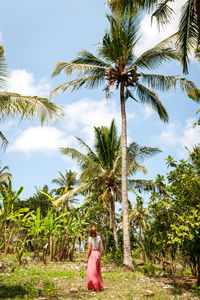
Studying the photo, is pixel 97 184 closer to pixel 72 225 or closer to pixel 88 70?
pixel 72 225

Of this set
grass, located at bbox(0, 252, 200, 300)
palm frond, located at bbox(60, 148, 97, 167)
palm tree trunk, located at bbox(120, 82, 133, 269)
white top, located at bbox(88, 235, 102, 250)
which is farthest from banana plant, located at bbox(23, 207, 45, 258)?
palm frond, located at bbox(60, 148, 97, 167)

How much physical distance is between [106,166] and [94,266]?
9.24m

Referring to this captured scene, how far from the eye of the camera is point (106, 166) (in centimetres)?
1518

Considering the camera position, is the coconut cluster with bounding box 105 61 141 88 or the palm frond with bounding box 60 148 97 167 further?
the palm frond with bounding box 60 148 97 167

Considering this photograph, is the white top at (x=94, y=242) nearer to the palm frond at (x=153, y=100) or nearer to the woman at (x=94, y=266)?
the woman at (x=94, y=266)

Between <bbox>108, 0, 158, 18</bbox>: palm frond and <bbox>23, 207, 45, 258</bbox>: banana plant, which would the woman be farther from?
<bbox>108, 0, 158, 18</bbox>: palm frond

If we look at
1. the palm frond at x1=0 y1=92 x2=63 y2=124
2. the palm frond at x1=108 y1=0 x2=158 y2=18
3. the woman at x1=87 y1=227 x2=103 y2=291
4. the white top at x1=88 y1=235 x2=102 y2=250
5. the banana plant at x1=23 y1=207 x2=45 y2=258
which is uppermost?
the palm frond at x1=108 y1=0 x2=158 y2=18

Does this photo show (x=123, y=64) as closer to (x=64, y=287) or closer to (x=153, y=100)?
(x=153, y=100)

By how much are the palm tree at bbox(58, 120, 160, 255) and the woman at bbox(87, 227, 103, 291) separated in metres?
7.71

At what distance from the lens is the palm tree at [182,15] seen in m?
6.84

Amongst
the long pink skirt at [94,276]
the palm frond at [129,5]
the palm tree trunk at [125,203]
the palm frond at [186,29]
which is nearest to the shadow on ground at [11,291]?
the long pink skirt at [94,276]

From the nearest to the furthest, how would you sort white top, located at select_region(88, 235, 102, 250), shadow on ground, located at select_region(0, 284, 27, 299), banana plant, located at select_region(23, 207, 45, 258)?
shadow on ground, located at select_region(0, 284, 27, 299), white top, located at select_region(88, 235, 102, 250), banana plant, located at select_region(23, 207, 45, 258)

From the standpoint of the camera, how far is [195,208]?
7043 millimetres

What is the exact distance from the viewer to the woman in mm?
6042
